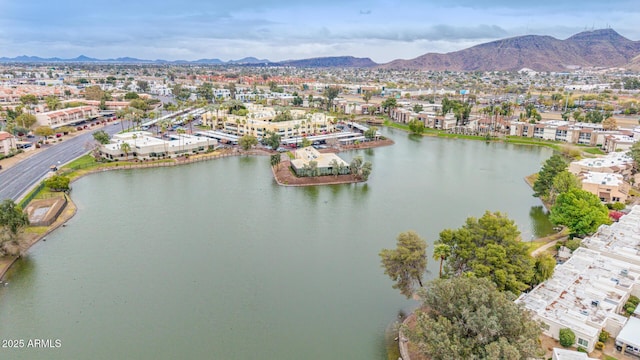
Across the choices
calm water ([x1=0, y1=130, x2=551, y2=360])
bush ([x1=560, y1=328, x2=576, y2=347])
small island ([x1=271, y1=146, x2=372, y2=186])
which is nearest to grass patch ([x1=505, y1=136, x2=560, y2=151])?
calm water ([x1=0, y1=130, x2=551, y2=360])

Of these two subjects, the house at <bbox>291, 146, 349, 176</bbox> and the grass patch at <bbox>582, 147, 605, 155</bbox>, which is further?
the grass patch at <bbox>582, 147, 605, 155</bbox>

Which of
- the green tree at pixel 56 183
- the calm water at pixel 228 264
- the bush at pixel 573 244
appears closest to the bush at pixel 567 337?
the calm water at pixel 228 264

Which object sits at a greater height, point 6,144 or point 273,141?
point 6,144

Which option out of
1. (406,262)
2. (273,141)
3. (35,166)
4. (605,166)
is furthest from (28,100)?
(605,166)

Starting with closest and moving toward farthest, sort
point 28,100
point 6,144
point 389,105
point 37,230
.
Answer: point 37,230, point 6,144, point 28,100, point 389,105

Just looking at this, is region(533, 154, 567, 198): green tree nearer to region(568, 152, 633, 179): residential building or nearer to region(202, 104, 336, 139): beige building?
region(568, 152, 633, 179): residential building

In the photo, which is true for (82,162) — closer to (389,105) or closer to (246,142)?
(246,142)

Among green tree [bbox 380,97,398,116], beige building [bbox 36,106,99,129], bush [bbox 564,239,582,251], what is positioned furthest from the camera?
green tree [bbox 380,97,398,116]

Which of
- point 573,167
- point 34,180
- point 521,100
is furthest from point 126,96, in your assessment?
point 521,100
